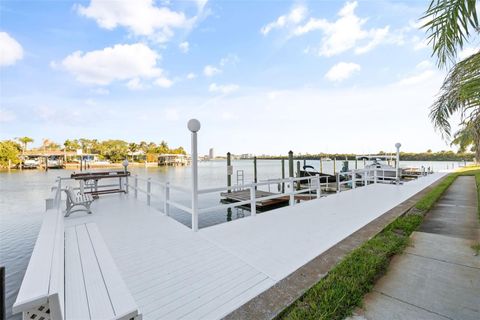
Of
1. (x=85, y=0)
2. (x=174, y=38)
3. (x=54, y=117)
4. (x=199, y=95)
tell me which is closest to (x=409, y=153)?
(x=199, y=95)

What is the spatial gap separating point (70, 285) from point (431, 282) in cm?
409

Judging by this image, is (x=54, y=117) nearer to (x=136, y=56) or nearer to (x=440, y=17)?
(x=136, y=56)

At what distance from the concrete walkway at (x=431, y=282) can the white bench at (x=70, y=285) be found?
217cm

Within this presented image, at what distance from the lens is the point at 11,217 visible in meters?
8.12

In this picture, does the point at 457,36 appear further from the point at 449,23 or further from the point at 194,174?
the point at 194,174

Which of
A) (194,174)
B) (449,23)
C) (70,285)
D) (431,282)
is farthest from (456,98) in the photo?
(70,285)

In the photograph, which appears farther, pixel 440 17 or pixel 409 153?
pixel 409 153

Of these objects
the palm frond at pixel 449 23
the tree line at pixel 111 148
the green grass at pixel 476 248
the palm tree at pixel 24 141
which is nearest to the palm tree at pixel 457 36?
the palm frond at pixel 449 23

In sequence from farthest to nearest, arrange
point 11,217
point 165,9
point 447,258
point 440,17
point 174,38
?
point 174,38
point 165,9
point 11,217
point 447,258
point 440,17

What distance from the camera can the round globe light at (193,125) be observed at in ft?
14.2

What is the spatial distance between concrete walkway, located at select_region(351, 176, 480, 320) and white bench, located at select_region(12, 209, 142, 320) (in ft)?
7.13

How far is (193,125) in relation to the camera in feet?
14.3

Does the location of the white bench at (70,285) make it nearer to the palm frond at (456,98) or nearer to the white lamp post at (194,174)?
the white lamp post at (194,174)

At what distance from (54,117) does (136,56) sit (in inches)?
1183
